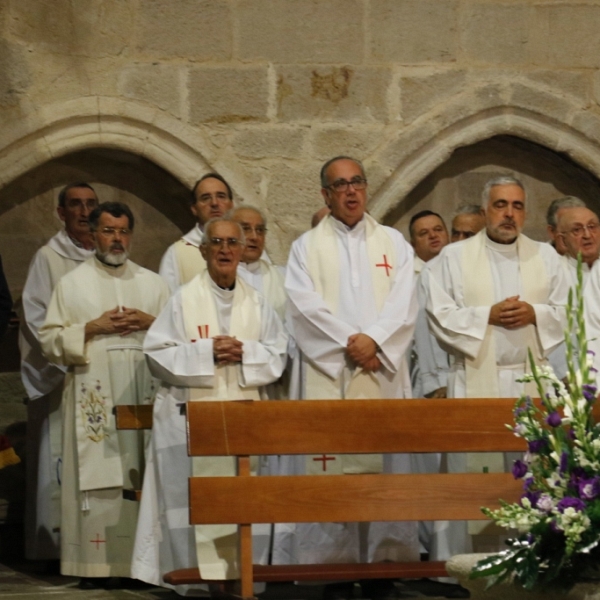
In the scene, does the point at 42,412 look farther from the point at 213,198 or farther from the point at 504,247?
the point at 504,247

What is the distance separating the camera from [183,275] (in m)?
8.09

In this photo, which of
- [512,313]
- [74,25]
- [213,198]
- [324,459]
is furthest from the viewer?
[74,25]

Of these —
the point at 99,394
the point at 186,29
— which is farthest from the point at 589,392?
the point at 186,29

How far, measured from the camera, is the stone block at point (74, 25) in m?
9.05

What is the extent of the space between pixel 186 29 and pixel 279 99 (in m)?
0.78

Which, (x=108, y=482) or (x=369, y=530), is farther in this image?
(x=108, y=482)

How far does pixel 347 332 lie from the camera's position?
684cm

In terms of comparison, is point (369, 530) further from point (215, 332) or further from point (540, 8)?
point (540, 8)

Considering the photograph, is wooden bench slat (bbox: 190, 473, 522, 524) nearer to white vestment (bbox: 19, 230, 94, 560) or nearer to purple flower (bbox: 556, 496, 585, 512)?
purple flower (bbox: 556, 496, 585, 512)

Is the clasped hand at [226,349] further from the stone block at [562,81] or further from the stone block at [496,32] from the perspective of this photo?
the stone block at [562,81]

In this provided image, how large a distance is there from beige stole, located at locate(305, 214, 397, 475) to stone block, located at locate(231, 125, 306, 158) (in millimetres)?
2175

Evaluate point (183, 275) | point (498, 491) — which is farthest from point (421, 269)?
point (498, 491)

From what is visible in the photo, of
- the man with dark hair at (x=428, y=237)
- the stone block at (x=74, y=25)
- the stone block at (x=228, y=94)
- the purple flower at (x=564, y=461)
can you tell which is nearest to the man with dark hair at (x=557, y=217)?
the man with dark hair at (x=428, y=237)

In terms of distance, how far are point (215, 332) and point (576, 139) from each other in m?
3.89
